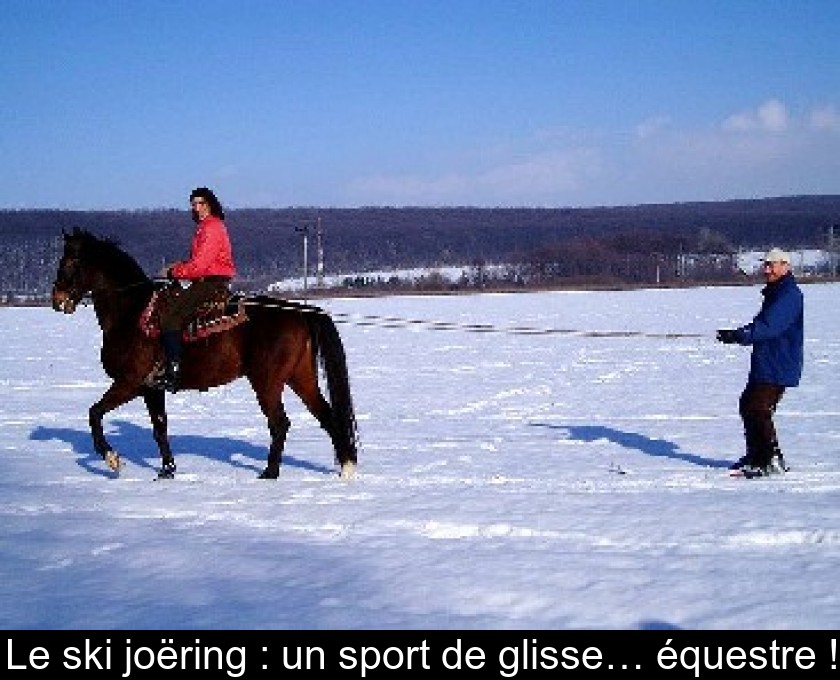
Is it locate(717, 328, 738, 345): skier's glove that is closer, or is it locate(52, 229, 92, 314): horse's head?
locate(717, 328, 738, 345): skier's glove

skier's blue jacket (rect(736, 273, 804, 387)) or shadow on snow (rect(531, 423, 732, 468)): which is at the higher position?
→ skier's blue jacket (rect(736, 273, 804, 387))

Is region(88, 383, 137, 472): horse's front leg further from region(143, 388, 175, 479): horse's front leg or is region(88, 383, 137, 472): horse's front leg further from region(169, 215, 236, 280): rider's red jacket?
region(169, 215, 236, 280): rider's red jacket

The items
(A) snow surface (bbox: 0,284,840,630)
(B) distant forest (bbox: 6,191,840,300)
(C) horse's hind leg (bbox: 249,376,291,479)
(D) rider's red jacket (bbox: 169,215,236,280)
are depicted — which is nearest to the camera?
(A) snow surface (bbox: 0,284,840,630)

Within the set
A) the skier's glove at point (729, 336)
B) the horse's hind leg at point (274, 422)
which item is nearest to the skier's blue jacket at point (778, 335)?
the skier's glove at point (729, 336)

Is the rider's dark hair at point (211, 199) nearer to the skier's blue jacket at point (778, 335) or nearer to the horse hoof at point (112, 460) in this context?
the horse hoof at point (112, 460)

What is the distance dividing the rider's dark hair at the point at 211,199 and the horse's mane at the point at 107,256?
2.79 feet

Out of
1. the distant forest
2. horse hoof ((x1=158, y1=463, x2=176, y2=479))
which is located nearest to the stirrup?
horse hoof ((x1=158, y1=463, x2=176, y2=479))

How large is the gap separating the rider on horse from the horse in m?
0.14

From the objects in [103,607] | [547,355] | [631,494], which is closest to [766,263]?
[631,494]

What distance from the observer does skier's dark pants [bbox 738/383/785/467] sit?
26.0ft

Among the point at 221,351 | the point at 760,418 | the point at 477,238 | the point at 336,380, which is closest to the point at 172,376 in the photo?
the point at 221,351

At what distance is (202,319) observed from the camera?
7.97 m

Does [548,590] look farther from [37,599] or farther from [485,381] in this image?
[485,381]

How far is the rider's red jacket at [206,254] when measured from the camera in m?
7.97
